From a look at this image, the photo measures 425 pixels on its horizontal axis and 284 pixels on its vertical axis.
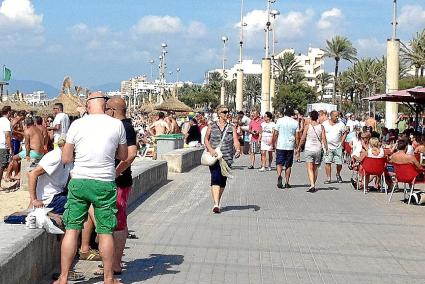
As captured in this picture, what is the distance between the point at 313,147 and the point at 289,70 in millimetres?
89081

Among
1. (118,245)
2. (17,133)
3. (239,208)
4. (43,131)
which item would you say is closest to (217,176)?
(239,208)

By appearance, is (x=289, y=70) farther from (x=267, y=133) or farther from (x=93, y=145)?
(x=93, y=145)

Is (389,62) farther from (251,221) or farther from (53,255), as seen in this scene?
(53,255)

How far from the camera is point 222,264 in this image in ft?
25.3

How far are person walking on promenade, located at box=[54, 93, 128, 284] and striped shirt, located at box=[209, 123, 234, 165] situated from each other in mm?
5339

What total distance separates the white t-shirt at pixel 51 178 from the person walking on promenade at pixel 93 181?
3.06 feet

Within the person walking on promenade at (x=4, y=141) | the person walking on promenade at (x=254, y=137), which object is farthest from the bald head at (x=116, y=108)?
the person walking on promenade at (x=254, y=137)

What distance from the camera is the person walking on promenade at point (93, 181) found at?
242 inches

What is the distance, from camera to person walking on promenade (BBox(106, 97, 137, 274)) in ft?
22.8

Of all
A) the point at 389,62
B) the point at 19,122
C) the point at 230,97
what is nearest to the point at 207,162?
the point at 19,122

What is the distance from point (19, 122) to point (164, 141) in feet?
16.1

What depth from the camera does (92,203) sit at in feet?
20.4

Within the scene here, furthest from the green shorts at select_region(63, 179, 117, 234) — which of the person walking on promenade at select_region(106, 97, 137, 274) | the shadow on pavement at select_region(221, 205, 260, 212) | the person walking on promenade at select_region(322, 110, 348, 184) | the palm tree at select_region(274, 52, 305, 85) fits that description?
the palm tree at select_region(274, 52, 305, 85)

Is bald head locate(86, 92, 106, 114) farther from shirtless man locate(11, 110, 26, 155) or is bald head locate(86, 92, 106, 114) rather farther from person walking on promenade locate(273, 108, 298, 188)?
shirtless man locate(11, 110, 26, 155)
